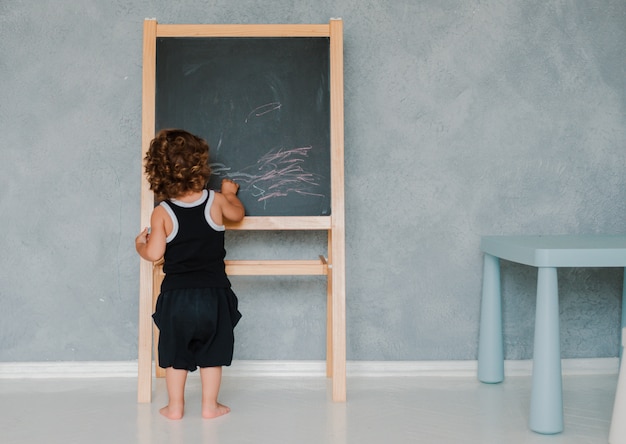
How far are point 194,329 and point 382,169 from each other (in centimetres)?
121

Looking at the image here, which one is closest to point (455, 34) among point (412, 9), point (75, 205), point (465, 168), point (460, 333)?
point (412, 9)

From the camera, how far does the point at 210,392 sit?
2.65 metres

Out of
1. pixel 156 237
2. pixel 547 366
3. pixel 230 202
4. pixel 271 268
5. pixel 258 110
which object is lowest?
pixel 547 366

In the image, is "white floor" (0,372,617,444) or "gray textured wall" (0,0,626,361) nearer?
"white floor" (0,372,617,444)

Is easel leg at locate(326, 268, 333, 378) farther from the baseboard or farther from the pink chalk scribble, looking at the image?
the pink chalk scribble

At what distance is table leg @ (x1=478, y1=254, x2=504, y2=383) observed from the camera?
3148 mm

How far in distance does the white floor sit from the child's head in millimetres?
884

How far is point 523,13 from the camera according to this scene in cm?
329

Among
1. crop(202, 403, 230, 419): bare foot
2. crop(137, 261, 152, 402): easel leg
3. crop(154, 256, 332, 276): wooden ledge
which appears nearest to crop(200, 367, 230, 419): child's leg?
crop(202, 403, 230, 419): bare foot

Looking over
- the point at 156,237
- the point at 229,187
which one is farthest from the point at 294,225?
the point at 156,237

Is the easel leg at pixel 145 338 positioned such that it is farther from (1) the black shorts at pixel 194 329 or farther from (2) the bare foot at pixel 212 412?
(2) the bare foot at pixel 212 412

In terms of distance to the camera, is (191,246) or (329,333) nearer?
(191,246)

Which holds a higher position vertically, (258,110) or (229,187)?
(258,110)

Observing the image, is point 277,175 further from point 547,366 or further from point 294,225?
point 547,366
